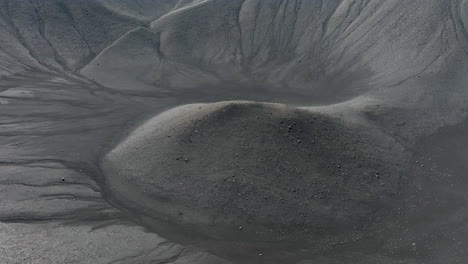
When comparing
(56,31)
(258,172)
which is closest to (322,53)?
(258,172)

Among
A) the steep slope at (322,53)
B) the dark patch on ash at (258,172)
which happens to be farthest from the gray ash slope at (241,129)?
the steep slope at (322,53)

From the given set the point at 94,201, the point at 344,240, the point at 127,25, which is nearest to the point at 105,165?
the point at 94,201

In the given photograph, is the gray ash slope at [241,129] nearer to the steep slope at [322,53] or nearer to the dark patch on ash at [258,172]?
the dark patch on ash at [258,172]

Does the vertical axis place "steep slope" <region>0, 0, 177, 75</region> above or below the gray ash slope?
above

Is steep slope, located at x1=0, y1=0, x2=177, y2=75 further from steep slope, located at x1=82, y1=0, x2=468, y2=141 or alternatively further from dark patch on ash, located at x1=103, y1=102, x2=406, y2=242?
dark patch on ash, located at x1=103, y1=102, x2=406, y2=242

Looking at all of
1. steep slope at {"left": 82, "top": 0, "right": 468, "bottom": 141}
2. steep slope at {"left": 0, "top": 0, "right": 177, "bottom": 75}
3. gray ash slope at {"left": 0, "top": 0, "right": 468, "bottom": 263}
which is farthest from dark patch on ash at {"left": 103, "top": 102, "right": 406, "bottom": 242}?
steep slope at {"left": 0, "top": 0, "right": 177, "bottom": 75}
